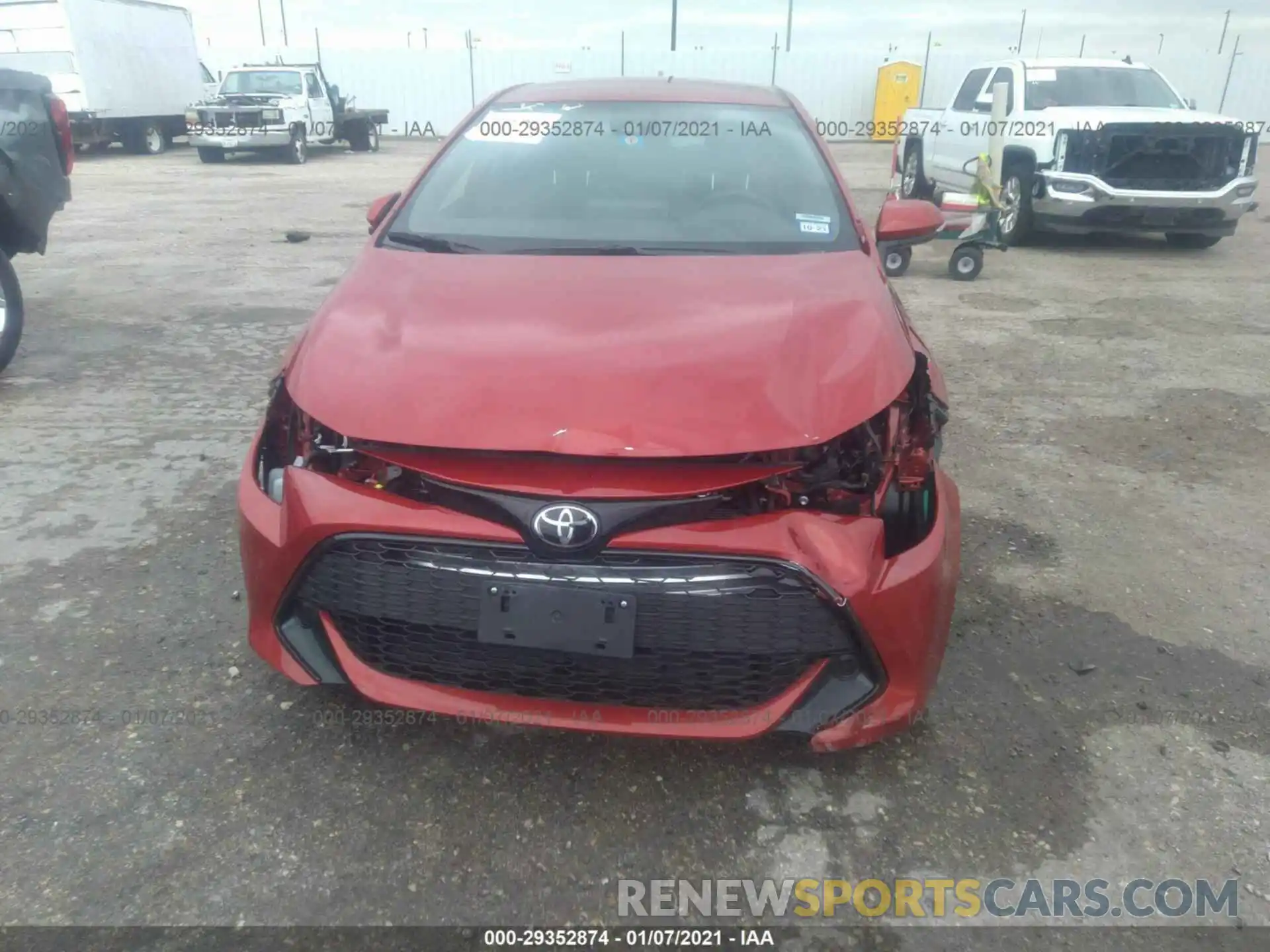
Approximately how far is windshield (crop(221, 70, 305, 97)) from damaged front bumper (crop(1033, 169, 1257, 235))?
618 inches

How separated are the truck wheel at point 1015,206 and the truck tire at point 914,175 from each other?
7.80 feet

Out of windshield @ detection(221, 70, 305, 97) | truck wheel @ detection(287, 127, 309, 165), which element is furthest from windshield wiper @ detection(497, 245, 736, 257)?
windshield @ detection(221, 70, 305, 97)

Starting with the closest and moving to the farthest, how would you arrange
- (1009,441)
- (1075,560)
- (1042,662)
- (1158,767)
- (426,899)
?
(426,899)
(1158,767)
(1042,662)
(1075,560)
(1009,441)

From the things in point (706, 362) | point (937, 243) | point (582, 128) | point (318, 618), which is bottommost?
point (937, 243)

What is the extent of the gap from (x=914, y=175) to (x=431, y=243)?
10247mm

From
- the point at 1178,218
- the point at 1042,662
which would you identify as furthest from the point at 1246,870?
the point at 1178,218

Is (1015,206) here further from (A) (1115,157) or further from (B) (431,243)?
(B) (431,243)

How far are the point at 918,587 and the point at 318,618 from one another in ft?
4.21

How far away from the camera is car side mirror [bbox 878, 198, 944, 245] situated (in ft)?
10.8

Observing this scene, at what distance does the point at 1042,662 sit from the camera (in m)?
2.67

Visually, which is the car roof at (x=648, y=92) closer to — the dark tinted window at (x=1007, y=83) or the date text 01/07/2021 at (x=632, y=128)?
the date text 01/07/2021 at (x=632, y=128)

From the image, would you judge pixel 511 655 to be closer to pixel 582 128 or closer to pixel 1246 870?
pixel 1246 870

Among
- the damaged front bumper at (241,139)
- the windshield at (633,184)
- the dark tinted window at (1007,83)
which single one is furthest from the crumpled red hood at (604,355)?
the damaged front bumper at (241,139)

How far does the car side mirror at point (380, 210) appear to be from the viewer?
3.26 metres
